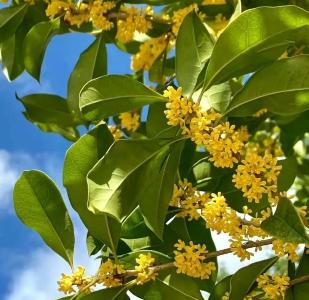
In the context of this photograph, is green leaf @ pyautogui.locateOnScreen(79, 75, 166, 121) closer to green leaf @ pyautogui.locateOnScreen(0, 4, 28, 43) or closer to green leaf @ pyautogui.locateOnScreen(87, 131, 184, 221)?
green leaf @ pyautogui.locateOnScreen(87, 131, 184, 221)

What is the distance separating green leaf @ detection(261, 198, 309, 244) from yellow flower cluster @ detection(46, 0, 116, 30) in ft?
4.14

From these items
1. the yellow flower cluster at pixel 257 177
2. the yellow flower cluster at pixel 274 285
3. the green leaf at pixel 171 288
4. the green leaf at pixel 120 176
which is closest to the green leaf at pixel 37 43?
the green leaf at pixel 120 176

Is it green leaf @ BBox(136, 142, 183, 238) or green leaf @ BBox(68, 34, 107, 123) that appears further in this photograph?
green leaf @ BBox(68, 34, 107, 123)

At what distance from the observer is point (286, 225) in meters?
1.56

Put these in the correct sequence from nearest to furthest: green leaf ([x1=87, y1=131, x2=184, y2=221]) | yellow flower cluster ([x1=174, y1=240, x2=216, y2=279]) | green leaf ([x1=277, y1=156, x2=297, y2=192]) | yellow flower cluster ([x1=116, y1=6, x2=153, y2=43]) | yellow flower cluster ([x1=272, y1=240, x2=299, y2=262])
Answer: green leaf ([x1=87, y1=131, x2=184, y2=221]), yellow flower cluster ([x1=272, y1=240, x2=299, y2=262]), yellow flower cluster ([x1=174, y1=240, x2=216, y2=279]), green leaf ([x1=277, y1=156, x2=297, y2=192]), yellow flower cluster ([x1=116, y1=6, x2=153, y2=43])

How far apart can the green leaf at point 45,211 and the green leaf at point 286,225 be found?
72 centimetres

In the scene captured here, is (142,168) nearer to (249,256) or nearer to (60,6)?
(249,256)

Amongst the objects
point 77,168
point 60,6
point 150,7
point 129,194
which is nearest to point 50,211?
point 77,168

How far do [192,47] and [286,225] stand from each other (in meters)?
0.65

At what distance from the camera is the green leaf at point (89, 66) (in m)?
2.59

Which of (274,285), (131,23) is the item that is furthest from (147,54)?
(274,285)

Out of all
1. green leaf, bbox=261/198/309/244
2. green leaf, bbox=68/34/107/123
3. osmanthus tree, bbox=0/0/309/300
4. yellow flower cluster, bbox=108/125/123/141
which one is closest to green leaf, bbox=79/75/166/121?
osmanthus tree, bbox=0/0/309/300

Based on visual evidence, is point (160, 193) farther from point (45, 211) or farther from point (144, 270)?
point (45, 211)

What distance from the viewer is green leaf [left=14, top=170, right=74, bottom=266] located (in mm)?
2010
